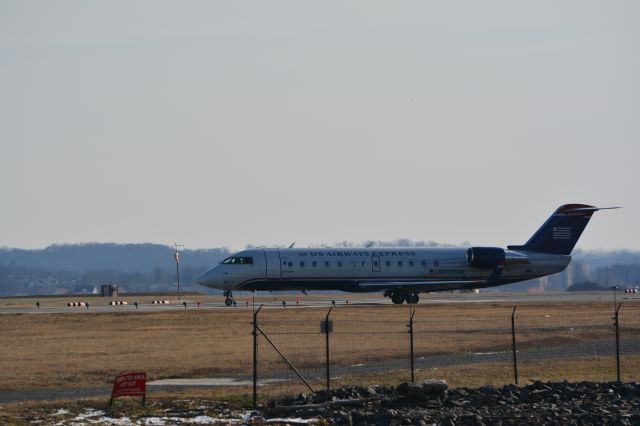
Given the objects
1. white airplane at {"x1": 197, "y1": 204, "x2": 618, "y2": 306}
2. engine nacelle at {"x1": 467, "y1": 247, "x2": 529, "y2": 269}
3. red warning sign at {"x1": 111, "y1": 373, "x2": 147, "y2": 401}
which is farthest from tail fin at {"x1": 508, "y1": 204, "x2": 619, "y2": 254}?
red warning sign at {"x1": 111, "y1": 373, "x2": 147, "y2": 401}

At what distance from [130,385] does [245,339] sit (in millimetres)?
17857

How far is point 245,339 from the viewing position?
44.2 m

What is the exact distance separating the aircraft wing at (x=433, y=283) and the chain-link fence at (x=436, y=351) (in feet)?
25.8

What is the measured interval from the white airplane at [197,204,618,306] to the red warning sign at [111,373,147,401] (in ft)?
126

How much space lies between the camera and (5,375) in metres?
33.2

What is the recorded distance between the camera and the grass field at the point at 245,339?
34.1m

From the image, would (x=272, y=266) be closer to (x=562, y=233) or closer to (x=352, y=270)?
(x=352, y=270)

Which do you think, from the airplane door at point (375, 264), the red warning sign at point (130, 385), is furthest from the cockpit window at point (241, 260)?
the red warning sign at point (130, 385)

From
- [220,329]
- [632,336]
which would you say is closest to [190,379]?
[220,329]

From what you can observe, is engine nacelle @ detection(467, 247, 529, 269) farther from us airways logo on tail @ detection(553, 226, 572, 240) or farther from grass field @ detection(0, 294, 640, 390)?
grass field @ detection(0, 294, 640, 390)

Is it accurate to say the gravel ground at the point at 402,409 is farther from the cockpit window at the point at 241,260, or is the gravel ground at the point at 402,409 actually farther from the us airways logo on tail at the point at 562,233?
the us airways logo on tail at the point at 562,233

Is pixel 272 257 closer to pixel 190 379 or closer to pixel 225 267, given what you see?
pixel 225 267

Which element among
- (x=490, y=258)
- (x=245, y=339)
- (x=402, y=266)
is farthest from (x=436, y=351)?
(x=490, y=258)

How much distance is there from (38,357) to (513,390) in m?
18.4
